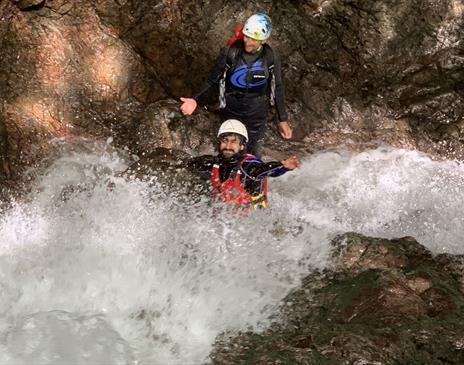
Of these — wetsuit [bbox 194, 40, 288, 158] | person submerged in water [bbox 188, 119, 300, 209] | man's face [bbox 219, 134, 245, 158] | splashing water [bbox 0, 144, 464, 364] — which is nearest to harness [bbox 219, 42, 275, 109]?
wetsuit [bbox 194, 40, 288, 158]

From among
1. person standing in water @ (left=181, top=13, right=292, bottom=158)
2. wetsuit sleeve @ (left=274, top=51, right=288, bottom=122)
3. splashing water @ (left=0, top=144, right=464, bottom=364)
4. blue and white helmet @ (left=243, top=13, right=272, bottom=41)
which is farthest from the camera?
wetsuit sleeve @ (left=274, top=51, right=288, bottom=122)

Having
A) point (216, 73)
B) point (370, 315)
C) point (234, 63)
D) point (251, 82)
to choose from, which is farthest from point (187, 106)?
point (370, 315)

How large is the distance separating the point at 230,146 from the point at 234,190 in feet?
2.07

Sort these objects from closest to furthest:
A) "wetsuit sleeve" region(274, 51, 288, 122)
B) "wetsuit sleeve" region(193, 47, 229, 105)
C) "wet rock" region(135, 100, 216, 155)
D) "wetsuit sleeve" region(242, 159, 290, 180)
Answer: "wetsuit sleeve" region(242, 159, 290, 180)
"wetsuit sleeve" region(193, 47, 229, 105)
"wetsuit sleeve" region(274, 51, 288, 122)
"wet rock" region(135, 100, 216, 155)

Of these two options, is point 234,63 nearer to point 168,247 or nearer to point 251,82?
point 251,82

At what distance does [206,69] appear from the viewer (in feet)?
31.2

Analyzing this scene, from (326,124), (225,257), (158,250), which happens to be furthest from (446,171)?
(158,250)

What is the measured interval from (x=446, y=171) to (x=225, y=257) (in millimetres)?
4482

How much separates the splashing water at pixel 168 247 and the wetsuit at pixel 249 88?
3.57 feet

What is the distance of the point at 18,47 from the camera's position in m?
8.50

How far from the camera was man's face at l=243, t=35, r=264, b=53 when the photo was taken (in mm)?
8070

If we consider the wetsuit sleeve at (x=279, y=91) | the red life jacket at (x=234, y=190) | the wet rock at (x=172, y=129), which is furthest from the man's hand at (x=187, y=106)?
the wetsuit sleeve at (x=279, y=91)

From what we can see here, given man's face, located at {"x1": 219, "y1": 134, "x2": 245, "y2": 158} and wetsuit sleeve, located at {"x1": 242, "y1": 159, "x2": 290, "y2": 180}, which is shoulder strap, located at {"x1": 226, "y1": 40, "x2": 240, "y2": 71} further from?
wetsuit sleeve, located at {"x1": 242, "y1": 159, "x2": 290, "y2": 180}

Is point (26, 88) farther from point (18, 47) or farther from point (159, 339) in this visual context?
point (159, 339)
